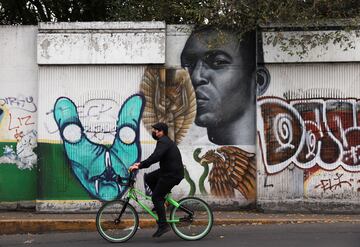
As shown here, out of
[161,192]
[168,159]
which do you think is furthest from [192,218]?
[168,159]

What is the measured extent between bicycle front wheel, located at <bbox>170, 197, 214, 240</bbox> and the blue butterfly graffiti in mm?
2485

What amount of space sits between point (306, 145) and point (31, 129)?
536cm

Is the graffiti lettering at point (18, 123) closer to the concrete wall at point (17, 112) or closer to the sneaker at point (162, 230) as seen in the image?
the concrete wall at point (17, 112)

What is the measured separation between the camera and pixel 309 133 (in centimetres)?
1047

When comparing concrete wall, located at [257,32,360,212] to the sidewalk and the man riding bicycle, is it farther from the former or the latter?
the man riding bicycle

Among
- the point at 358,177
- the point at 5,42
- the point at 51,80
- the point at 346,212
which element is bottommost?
the point at 346,212

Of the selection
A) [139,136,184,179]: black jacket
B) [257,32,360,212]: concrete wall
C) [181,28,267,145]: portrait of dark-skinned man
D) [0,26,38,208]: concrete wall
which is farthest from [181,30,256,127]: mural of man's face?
[0,26,38,208]: concrete wall

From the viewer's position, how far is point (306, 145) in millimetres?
10484

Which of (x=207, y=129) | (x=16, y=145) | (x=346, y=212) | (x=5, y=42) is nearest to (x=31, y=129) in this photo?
(x=16, y=145)

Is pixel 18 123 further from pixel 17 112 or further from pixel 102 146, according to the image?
pixel 102 146

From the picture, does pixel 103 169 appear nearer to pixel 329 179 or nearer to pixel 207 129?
pixel 207 129

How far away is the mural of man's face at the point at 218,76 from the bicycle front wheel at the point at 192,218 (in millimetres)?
2621

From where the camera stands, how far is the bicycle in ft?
27.3

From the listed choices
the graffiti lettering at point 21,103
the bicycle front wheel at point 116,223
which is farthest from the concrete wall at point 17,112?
the bicycle front wheel at point 116,223
